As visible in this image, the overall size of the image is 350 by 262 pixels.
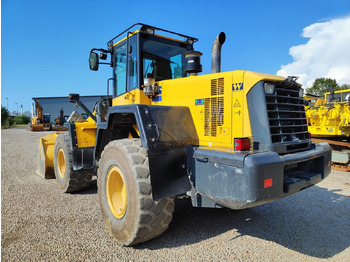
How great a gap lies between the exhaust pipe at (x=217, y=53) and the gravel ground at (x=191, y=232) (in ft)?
7.38

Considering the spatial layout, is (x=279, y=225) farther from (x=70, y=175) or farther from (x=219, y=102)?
(x=70, y=175)

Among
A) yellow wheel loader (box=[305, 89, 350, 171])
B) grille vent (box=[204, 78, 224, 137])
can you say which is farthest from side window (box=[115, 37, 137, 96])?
yellow wheel loader (box=[305, 89, 350, 171])

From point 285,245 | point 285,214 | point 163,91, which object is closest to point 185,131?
point 163,91

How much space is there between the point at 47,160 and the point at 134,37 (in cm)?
421

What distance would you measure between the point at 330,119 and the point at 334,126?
0.28 m

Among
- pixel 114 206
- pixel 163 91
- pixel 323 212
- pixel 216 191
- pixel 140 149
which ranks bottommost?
pixel 323 212

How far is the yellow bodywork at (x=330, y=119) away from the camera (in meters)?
8.87

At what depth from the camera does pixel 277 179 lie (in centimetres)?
260

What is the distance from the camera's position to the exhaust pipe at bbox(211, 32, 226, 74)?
146 inches

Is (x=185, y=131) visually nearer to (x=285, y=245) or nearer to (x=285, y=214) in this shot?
(x=285, y=245)

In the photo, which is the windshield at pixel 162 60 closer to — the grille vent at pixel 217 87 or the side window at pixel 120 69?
the side window at pixel 120 69

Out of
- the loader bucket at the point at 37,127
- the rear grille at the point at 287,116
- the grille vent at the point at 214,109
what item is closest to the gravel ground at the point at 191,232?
the rear grille at the point at 287,116

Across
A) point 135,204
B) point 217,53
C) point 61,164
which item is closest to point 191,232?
point 135,204

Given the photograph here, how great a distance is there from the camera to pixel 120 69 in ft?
15.2
